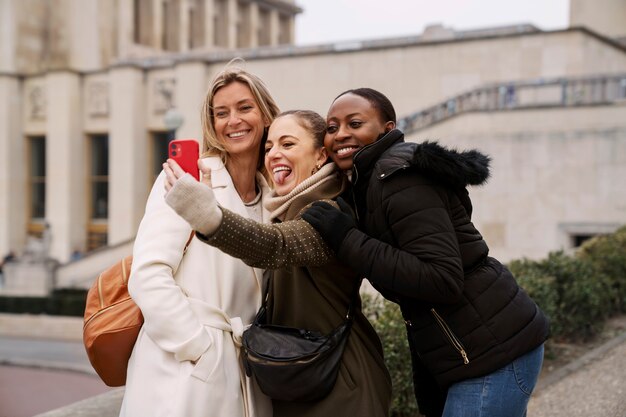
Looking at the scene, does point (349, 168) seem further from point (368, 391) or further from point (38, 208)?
point (38, 208)

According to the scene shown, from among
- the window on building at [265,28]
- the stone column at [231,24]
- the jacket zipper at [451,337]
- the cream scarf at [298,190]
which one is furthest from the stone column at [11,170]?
the jacket zipper at [451,337]

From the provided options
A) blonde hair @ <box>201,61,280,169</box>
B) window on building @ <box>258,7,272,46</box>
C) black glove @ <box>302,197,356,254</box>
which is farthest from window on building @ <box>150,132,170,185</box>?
black glove @ <box>302,197,356,254</box>

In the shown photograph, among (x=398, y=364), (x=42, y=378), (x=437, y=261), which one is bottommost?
(x=42, y=378)

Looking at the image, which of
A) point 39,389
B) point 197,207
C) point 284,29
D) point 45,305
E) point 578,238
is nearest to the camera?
point 197,207

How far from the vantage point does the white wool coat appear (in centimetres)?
269

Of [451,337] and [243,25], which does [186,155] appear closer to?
[451,337]

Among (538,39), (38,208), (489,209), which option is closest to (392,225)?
(489,209)

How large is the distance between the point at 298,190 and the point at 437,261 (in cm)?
62

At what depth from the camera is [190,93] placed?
29.4m

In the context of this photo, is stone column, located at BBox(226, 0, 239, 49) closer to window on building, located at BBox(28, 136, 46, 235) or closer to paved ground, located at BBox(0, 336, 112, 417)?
window on building, located at BBox(28, 136, 46, 235)

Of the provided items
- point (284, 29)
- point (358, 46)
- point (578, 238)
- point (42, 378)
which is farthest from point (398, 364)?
point (284, 29)

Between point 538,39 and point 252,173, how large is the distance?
20.5 meters

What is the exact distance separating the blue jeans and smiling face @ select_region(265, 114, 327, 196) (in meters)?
1.02

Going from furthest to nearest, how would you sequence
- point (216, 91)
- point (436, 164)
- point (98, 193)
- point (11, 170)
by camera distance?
point (11, 170) → point (98, 193) → point (216, 91) → point (436, 164)
